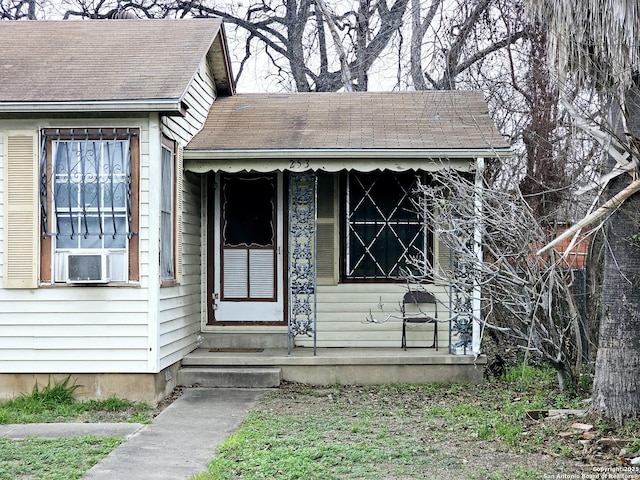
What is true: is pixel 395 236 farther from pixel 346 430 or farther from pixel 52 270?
pixel 52 270

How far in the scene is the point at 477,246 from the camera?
8.82 metres

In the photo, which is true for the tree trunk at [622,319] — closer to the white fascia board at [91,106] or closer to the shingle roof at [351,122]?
the shingle roof at [351,122]

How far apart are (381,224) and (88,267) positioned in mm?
3895

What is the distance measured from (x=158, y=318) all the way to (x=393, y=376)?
298cm

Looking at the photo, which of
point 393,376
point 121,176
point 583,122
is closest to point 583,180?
point 393,376

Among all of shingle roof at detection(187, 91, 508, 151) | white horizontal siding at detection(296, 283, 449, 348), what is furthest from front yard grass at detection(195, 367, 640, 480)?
shingle roof at detection(187, 91, 508, 151)

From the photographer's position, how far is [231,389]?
9094 millimetres

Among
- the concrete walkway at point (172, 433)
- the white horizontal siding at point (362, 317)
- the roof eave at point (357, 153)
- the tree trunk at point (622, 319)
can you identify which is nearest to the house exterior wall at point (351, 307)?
the white horizontal siding at point (362, 317)

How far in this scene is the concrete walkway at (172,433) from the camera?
5.86 metres

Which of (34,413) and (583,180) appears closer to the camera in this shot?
(34,413)

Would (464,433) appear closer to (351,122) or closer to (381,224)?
(381,224)

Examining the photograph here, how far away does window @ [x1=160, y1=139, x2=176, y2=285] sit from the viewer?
8469mm

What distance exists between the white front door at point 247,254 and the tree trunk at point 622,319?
15.6ft

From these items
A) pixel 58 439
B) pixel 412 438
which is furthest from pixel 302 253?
pixel 58 439
